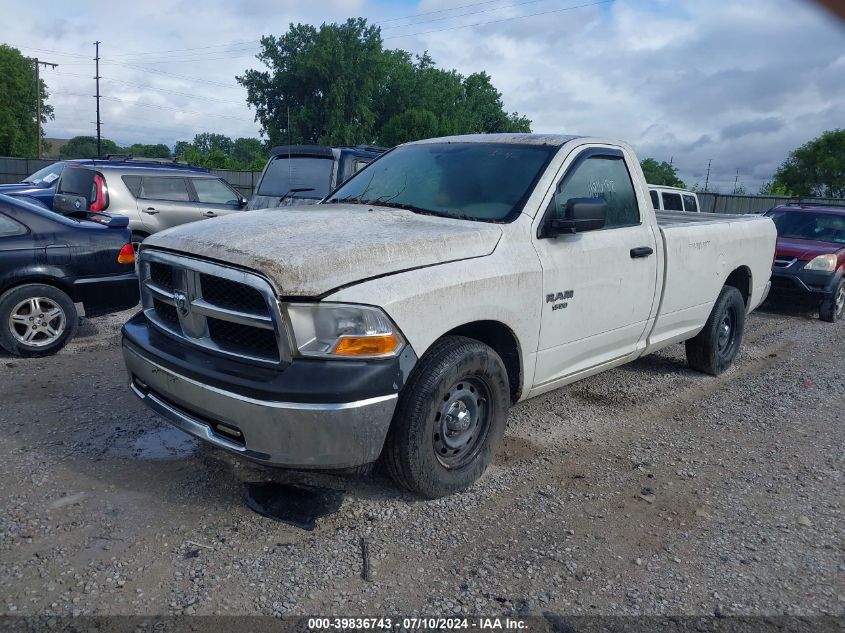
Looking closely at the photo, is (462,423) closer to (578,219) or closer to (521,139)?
(578,219)

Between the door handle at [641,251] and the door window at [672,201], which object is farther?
the door window at [672,201]

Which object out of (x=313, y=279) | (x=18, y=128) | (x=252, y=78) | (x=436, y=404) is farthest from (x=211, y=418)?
(x=18, y=128)

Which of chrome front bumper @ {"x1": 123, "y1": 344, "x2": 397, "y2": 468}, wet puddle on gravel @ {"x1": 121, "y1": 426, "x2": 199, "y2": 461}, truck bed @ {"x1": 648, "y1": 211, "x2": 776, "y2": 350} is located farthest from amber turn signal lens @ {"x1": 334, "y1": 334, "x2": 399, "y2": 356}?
truck bed @ {"x1": 648, "y1": 211, "x2": 776, "y2": 350}

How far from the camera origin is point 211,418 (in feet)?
10.6

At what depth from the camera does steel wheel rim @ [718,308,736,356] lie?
20.7ft

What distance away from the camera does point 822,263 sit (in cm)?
962

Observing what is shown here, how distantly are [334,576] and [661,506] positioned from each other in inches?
72.8

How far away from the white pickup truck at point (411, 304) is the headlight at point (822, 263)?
575 centimetres

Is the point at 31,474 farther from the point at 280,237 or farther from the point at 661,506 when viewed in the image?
the point at 661,506

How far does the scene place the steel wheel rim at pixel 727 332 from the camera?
632cm

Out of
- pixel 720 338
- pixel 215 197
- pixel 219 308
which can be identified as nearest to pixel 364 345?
pixel 219 308

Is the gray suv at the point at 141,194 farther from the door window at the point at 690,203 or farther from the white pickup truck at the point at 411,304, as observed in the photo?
the door window at the point at 690,203

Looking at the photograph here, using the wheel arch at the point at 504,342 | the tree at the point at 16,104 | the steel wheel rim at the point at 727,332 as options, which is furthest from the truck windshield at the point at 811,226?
the tree at the point at 16,104

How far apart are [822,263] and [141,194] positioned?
1015 centimetres
